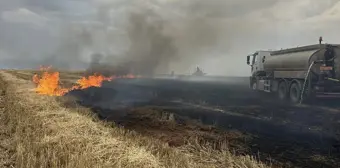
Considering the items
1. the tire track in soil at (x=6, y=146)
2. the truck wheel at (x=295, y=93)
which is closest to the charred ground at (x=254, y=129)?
the truck wheel at (x=295, y=93)

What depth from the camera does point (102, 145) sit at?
8820 millimetres

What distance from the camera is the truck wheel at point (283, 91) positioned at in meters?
26.4

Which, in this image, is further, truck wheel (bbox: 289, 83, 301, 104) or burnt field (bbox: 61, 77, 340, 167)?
truck wheel (bbox: 289, 83, 301, 104)

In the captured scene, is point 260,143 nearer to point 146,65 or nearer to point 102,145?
point 102,145

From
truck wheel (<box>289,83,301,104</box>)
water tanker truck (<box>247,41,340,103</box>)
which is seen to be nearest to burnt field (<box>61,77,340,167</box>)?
water tanker truck (<box>247,41,340,103</box>)

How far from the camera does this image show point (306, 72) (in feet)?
76.2

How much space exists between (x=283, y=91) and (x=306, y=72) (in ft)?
13.5

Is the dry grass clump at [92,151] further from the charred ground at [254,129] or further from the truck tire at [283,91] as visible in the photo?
the truck tire at [283,91]

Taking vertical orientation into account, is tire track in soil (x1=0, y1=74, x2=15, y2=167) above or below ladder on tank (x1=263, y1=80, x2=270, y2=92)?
below

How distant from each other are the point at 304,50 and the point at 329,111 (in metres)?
5.66

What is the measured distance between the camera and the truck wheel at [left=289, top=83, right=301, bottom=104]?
79.1 feet

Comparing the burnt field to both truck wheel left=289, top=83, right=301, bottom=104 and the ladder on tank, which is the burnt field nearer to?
truck wheel left=289, top=83, right=301, bottom=104

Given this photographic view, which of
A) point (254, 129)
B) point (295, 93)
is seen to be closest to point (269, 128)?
point (254, 129)

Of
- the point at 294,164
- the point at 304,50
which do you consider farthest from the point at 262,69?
the point at 294,164
